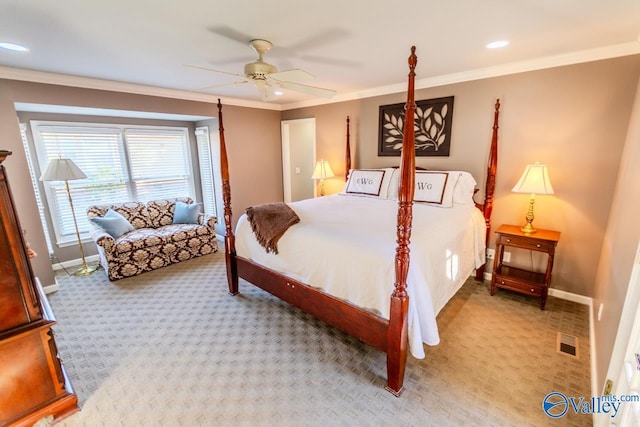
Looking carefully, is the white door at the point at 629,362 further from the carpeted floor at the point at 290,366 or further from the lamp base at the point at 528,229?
the lamp base at the point at 528,229

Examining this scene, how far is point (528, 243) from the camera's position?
2.70 meters

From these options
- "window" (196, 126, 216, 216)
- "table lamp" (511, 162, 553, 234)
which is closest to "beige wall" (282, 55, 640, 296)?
"table lamp" (511, 162, 553, 234)

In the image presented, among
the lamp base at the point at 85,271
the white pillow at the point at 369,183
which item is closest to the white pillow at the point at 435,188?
the white pillow at the point at 369,183

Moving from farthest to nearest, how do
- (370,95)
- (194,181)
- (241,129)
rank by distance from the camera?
(194,181)
(241,129)
(370,95)

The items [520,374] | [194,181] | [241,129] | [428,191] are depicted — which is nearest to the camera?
[520,374]

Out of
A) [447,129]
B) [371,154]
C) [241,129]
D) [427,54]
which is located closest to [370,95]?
[371,154]

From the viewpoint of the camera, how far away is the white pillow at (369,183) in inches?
146

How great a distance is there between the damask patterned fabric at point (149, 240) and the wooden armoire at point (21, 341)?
2.01m

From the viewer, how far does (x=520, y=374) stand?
6.32ft

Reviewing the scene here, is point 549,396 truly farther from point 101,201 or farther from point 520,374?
point 101,201

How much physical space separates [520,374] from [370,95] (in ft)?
11.6

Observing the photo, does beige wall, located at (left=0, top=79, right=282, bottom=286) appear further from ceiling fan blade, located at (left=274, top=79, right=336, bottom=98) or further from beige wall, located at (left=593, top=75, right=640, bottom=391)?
beige wall, located at (left=593, top=75, right=640, bottom=391)

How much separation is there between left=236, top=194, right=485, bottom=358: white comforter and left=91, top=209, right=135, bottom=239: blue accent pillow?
6.37 feet

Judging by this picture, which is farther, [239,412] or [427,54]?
[427,54]
